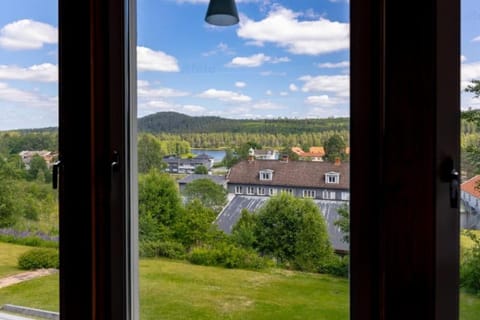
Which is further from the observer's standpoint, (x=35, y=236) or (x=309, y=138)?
(x=35, y=236)

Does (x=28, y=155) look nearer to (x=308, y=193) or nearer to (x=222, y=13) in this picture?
(x=222, y=13)

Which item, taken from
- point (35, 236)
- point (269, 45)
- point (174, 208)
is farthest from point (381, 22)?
point (35, 236)

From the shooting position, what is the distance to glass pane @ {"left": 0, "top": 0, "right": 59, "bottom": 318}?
4.25ft

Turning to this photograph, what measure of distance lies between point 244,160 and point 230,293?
0.40 meters

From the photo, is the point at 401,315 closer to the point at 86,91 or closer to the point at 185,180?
the point at 185,180

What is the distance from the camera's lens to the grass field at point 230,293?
1.06 metres

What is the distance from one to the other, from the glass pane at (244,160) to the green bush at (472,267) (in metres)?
0.27

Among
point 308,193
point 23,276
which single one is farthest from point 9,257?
point 308,193

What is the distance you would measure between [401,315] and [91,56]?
111 cm

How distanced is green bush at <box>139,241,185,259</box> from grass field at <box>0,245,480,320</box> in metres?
0.02

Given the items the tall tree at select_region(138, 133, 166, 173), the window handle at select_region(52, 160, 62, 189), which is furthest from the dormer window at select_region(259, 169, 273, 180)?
the window handle at select_region(52, 160, 62, 189)

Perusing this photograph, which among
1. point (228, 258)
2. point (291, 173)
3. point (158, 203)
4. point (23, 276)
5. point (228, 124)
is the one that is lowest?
point (23, 276)

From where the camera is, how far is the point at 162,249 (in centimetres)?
122

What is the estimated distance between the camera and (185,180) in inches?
46.9
